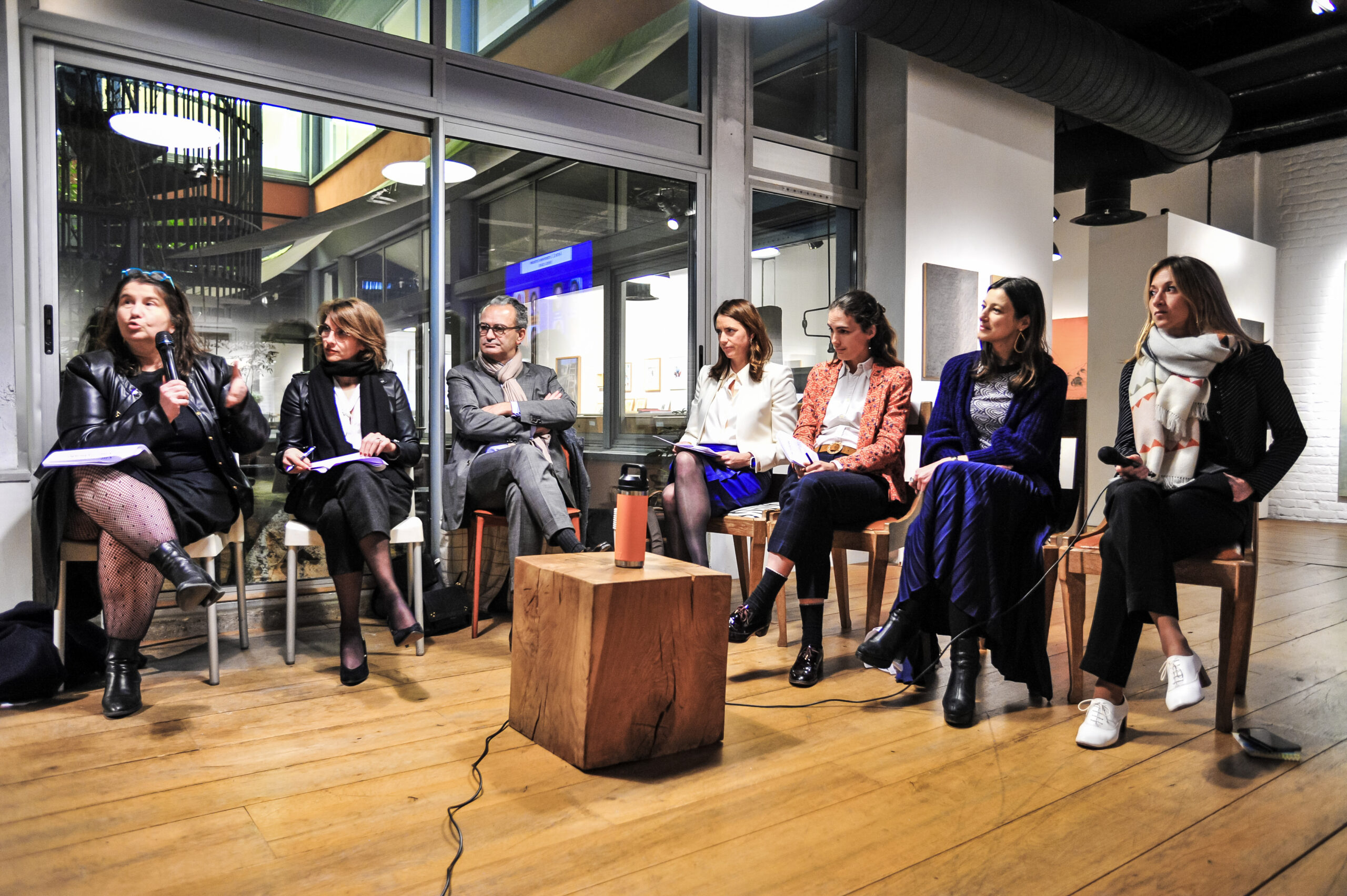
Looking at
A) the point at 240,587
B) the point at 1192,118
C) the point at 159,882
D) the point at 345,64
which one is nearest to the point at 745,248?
the point at 345,64

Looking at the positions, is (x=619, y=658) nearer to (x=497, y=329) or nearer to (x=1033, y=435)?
(x=1033, y=435)

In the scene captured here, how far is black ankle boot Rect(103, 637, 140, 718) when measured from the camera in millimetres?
2252

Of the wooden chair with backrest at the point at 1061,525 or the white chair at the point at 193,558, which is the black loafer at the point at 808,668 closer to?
the wooden chair with backrest at the point at 1061,525

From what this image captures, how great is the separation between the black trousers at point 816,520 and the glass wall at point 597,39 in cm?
233

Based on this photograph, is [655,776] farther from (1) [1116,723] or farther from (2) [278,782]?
(1) [1116,723]

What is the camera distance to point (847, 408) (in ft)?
10.6

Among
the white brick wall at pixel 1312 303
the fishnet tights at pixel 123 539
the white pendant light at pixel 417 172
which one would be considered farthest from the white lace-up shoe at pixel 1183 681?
the white brick wall at pixel 1312 303

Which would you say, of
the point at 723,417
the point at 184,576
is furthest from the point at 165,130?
the point at 723,417

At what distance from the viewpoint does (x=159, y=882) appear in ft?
4.59

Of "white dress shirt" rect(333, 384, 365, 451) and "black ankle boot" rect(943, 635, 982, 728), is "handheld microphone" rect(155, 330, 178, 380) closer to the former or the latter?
"white dress shirt" rect(333, 384, 365, 451)

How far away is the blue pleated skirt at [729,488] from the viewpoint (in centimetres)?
340

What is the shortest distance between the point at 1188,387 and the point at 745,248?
2588 mm

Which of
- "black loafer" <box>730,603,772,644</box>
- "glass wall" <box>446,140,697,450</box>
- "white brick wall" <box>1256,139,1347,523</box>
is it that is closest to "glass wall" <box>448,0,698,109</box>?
"glass wall" <box>446,140,697,450</box>

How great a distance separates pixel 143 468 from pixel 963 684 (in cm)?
236
